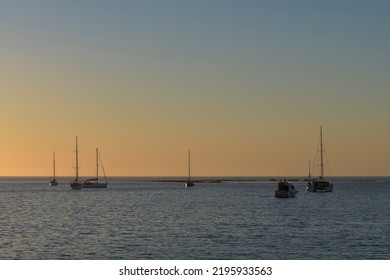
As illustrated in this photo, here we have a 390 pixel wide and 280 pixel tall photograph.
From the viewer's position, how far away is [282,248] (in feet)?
171

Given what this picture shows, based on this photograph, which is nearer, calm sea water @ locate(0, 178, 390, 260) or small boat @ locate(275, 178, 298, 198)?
calm sea water @ locate(0, 178, 390, 260)

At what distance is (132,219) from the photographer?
8281 centimetres

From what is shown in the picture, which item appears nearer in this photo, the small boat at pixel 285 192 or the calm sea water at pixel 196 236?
the calm sea water at pixel 196 236

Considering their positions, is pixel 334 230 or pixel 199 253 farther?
pixel 334 230

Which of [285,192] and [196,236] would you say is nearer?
[196,236]

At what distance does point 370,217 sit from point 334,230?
22.3 m
